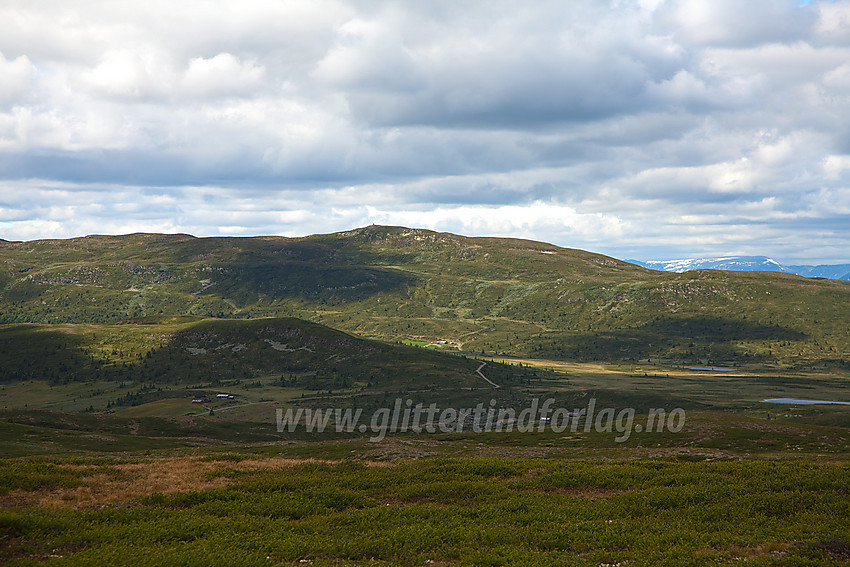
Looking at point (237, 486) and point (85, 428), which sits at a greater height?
point (237, 486)

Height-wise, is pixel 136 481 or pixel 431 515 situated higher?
pixel 431 515

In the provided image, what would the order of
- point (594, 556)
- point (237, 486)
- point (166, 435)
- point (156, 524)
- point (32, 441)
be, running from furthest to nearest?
1. point (166, 435)
2. point (32, 441)
3. point (237, 486)
4. point (156, 524)
5. point (594, 556)

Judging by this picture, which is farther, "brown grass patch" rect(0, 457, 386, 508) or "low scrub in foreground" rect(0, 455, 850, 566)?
"brown grass patch" rect(0, 457, 386, 508)

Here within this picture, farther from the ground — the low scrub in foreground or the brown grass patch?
the low scrub in foreground

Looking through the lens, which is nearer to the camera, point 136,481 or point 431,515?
point 431,515

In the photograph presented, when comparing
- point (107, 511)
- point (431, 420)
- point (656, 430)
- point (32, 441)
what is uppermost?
point (107, 511)

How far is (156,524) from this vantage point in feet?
105

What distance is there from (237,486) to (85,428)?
103596 mm

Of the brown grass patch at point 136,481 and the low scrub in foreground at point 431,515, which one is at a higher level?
the low scrub in foreground at point 431,515

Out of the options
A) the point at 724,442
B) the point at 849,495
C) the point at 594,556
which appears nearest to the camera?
the point at 594,556

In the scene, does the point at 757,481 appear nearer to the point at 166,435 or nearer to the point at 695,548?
the point at 695,548

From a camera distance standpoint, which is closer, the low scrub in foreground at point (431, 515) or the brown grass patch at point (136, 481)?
the low scrub in foreground at point (431, 515)

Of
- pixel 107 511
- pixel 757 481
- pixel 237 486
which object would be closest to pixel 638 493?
pixel 757 481

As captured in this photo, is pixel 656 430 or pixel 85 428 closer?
pixel 656 430
